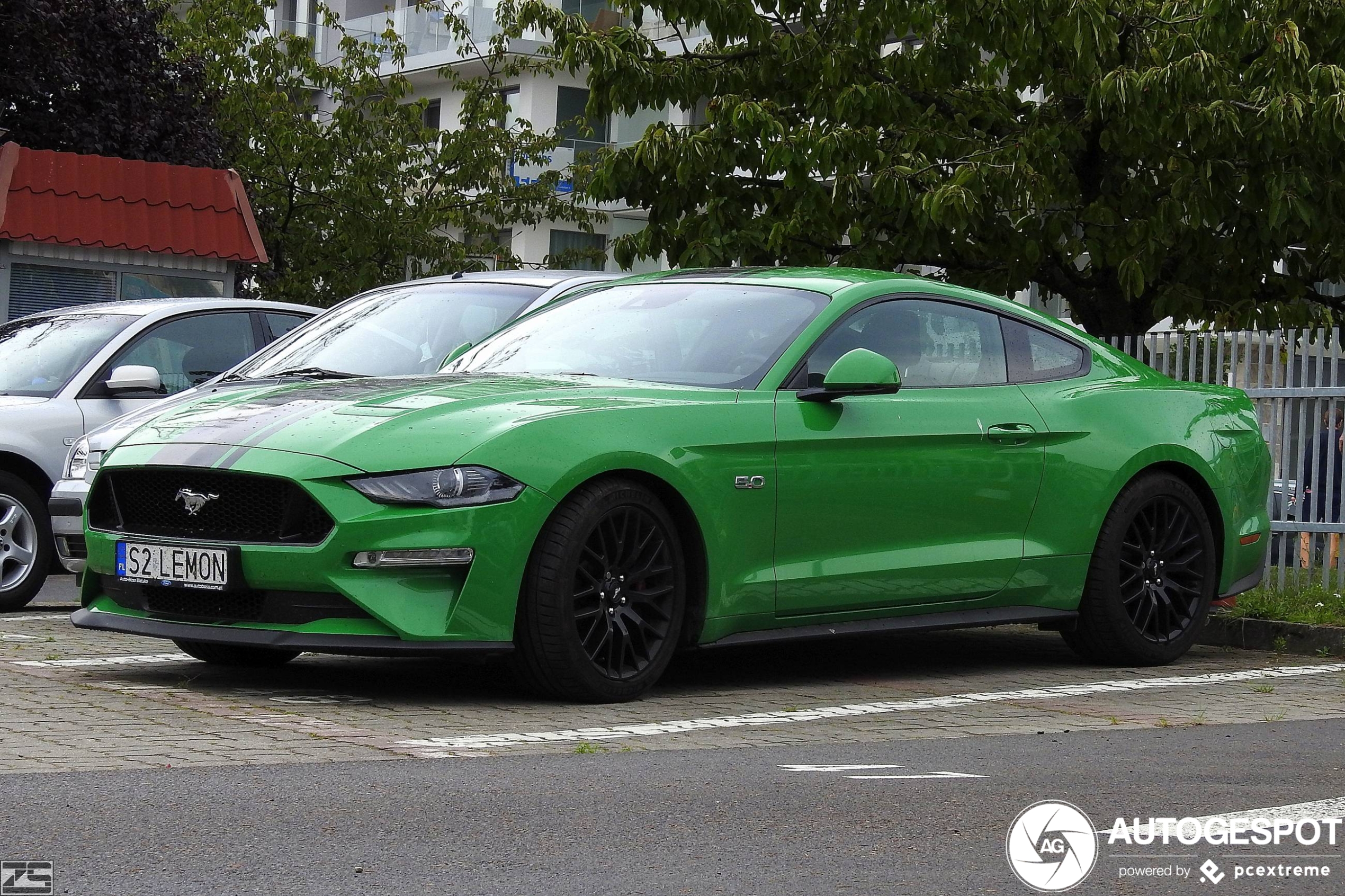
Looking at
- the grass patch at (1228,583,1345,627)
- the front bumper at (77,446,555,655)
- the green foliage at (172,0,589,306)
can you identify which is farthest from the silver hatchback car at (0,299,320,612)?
the green foliage at (172,0,589,306)

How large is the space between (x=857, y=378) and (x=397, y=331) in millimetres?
3537

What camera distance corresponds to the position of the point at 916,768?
19.3 feet

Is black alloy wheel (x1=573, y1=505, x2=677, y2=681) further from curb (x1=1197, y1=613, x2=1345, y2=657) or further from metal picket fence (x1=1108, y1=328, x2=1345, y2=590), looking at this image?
metal picket fence (x1=1108, y1=328, x2=1345, y2=590)

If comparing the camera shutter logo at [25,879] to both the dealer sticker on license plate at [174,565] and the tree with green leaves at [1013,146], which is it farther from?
the tree with green leaves at [1013,146]

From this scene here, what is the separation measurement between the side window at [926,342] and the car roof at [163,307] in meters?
4.39

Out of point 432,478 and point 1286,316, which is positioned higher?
point 1286,316

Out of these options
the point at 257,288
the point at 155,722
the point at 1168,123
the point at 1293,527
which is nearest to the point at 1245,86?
the point at 1168,123

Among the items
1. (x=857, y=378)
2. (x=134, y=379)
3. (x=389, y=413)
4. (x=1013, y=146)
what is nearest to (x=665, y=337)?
(x=857, y=378)

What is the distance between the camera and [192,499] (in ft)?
22.7

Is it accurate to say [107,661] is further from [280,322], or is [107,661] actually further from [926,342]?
[280,322]

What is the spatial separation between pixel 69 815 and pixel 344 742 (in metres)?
1.36

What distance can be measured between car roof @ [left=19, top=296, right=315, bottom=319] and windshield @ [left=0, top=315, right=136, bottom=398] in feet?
0.22

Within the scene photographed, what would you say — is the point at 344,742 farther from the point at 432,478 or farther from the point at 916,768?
the point at 916,768

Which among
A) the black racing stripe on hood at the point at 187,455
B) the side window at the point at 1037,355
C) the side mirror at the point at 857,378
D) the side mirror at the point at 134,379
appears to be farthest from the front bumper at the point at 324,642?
the side mirror at the point at 134,379
